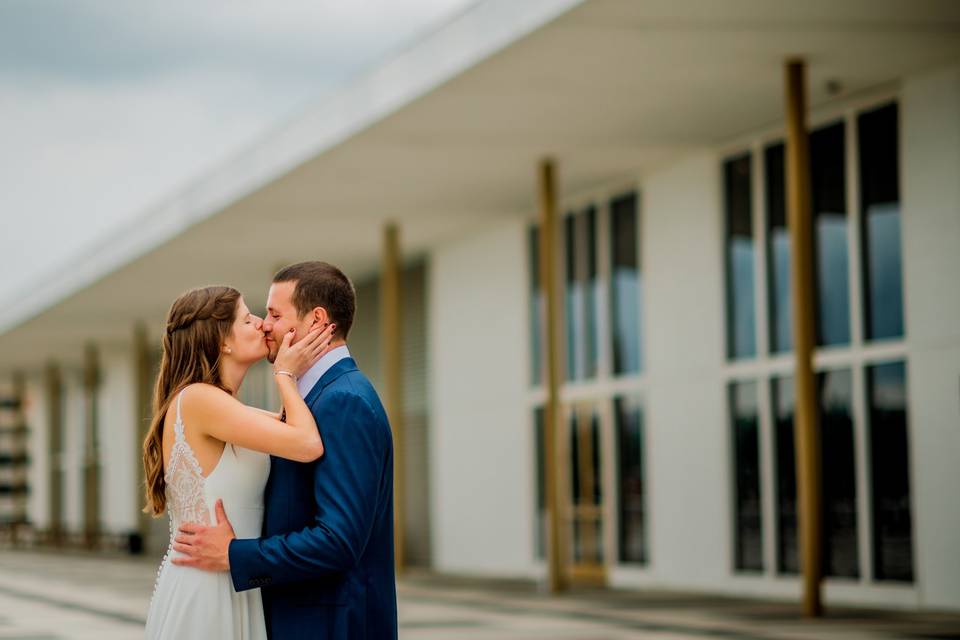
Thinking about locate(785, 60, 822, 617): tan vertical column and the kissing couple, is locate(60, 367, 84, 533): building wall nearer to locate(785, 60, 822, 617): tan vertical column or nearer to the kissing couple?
locate(785, 60, 822, 617): tan vertical column

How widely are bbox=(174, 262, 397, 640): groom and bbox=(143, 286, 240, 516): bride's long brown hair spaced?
12 centimetres

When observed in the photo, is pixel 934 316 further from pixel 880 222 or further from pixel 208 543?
pixel 208 543

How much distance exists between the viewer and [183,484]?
11.6ft

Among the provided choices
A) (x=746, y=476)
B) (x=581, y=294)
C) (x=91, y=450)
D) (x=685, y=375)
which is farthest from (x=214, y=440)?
(x=91, y=450)

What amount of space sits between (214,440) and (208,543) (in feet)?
0.76

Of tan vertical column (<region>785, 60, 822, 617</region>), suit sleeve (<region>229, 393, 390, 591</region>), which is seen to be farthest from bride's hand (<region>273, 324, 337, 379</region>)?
tan vertical column (<region>785, 60, 822, 617</region>)

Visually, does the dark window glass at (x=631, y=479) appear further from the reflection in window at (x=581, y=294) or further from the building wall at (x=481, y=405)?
the building wall at (x=481, y=405)

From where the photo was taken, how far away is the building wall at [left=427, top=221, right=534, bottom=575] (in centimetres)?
2222

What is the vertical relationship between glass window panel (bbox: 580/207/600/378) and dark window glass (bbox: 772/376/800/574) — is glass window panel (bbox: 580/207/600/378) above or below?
above

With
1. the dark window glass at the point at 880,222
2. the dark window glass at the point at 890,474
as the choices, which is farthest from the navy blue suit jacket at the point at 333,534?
the dark window glass at the point at 880,222

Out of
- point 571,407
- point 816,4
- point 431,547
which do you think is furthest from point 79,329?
point 816,4

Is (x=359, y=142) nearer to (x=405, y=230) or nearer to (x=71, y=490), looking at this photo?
(x=405, y=230)

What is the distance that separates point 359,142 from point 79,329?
20149 mm

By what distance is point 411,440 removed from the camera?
1027 inches
